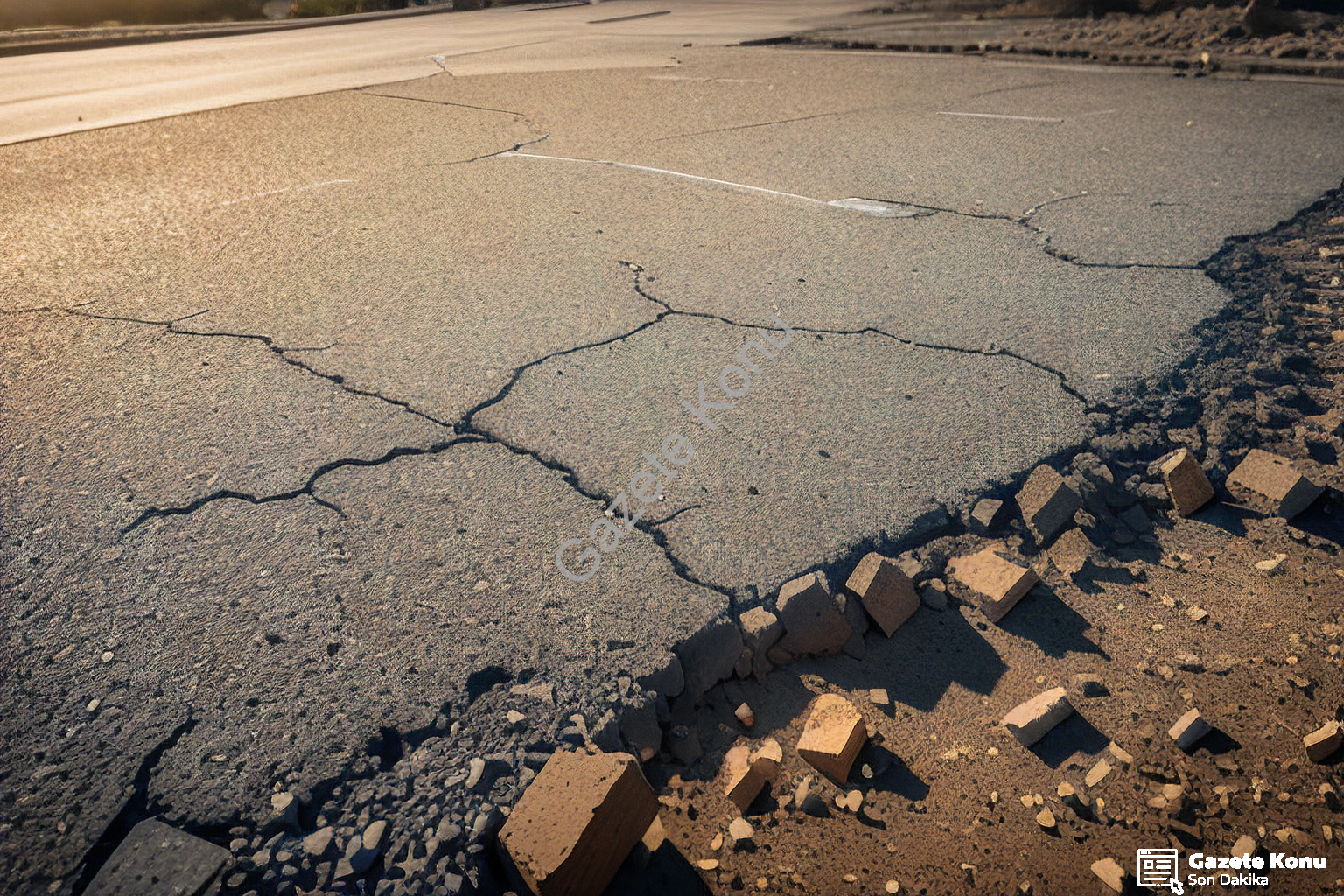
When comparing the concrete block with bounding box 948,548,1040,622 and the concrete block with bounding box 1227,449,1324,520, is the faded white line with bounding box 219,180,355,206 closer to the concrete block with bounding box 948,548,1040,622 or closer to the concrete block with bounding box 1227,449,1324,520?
the concrete block with bounding box 948,548,1040,622

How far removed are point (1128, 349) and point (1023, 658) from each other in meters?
1.88

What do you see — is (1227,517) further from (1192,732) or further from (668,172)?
(668,172)

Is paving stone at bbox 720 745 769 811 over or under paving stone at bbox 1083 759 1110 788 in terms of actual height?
over

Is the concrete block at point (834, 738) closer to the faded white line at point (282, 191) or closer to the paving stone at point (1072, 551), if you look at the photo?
the paving stone at point (1072, 551)

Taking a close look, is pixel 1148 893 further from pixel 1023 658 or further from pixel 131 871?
pixel 131 871

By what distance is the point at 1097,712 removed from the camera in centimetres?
229

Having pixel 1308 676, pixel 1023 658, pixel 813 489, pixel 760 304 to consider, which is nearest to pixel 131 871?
pixel 813 489

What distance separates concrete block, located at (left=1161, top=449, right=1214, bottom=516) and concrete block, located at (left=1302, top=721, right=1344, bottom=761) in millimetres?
950

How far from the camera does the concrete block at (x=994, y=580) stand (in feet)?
8.41

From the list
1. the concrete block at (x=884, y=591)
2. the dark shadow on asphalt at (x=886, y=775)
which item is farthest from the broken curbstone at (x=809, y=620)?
the dark shadow on asphalt at (x=886, y=775)

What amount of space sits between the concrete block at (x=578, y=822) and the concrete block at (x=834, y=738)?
0.45 meters

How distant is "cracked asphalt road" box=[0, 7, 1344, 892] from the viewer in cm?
224

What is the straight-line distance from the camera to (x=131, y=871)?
1.79 metres

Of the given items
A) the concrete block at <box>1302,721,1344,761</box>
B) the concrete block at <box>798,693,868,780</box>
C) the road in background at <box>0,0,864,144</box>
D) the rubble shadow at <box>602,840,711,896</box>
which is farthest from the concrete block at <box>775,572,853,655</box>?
the road in background at <box>0,0,864,144</box>
